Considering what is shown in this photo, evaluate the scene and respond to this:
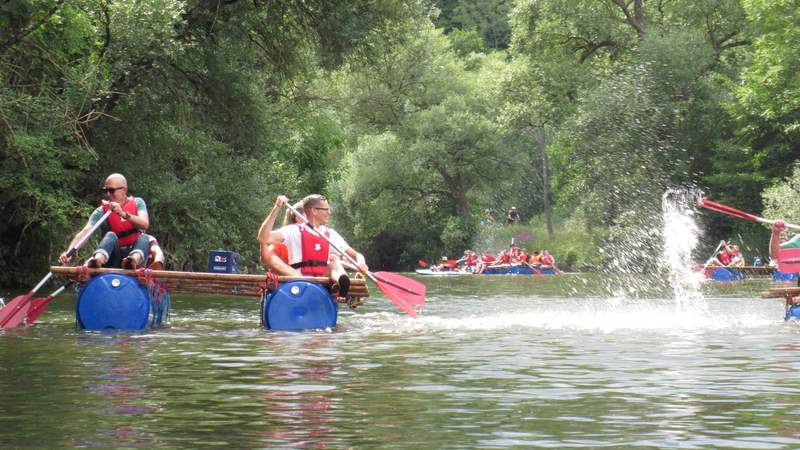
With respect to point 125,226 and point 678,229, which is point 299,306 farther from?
point 678,229

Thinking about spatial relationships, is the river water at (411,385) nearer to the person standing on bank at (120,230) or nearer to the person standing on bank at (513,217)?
the person standing on bank at (120,230)

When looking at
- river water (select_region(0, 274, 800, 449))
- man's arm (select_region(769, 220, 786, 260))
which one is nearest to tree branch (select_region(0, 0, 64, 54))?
river water (select_region(0, 274, 800, 449))

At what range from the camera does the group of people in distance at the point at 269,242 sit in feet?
47.2

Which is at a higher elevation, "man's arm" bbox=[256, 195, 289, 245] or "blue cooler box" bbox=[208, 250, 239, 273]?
"man's arm" bbox=[256, 195, 289, 245]

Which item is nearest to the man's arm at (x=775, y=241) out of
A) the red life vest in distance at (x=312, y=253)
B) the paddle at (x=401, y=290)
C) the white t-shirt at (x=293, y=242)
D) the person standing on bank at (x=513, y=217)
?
the paddle at (x=401, y=290)

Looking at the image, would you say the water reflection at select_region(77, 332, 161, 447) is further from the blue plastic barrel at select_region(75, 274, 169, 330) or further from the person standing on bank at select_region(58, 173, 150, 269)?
the person standing on bank at select_region(58, 173, 150, 269)

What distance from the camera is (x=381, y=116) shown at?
58375mm

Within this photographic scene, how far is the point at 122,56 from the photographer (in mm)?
22703

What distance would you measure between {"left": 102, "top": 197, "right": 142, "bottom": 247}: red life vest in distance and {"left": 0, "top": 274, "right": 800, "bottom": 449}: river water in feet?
3.78

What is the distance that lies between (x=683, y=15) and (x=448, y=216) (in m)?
16.5

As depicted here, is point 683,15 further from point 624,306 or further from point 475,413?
point 475,413

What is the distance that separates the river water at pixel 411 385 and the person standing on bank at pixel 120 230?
36.3 inches

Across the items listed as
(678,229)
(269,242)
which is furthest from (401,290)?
(678,229)

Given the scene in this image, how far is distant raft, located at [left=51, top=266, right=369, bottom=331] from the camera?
46.2 ft
